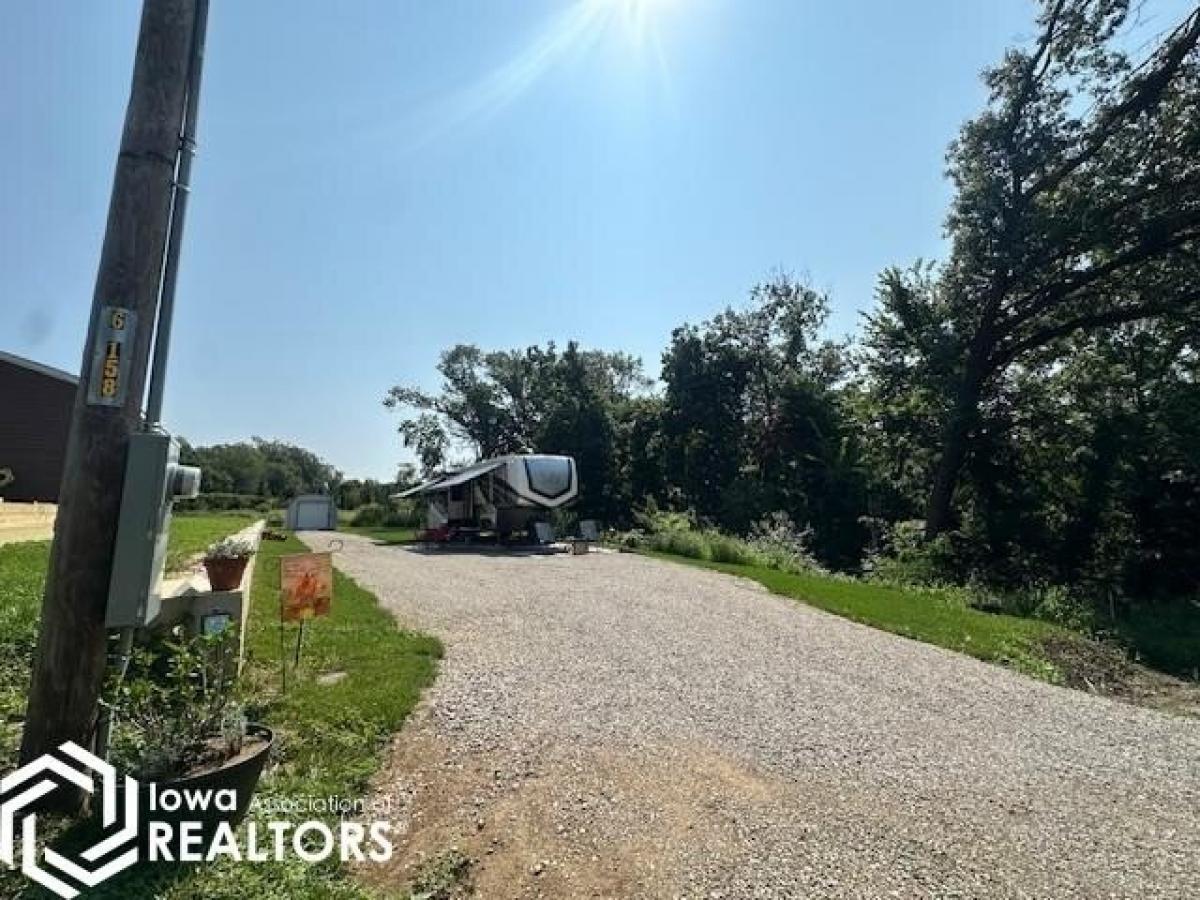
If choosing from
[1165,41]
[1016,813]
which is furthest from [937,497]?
[1016,813]

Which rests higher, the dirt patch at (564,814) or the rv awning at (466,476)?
the rv awning at (466,476)

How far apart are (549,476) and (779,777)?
17.2 meters

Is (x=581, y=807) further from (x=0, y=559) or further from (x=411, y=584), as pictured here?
(x=0, y=559)

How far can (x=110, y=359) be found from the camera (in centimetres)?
306

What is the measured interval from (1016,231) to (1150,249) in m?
3.08

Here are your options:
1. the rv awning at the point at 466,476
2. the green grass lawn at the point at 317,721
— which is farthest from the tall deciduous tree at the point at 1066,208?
the green grass lawn at the point at 317,721

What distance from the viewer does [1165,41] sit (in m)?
16.5

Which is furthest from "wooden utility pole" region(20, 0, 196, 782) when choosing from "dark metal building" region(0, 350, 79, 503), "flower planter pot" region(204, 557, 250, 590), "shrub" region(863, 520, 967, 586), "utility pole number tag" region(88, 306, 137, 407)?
"dark metal building" region(0, 350, 79, 503)

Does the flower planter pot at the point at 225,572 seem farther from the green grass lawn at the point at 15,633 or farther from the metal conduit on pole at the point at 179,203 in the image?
the metal conduit on pole at the point at 179,203

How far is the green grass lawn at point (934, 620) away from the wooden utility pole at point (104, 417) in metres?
8.57

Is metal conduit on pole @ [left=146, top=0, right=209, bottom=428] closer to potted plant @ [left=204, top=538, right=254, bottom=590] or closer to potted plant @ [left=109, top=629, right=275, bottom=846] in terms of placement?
potted plant @ [left=109, top=629, right=275, bottom=846]

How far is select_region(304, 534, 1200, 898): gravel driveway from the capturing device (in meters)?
3.19

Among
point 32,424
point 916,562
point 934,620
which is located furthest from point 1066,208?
point 32,424

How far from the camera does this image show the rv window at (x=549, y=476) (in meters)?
20.9
